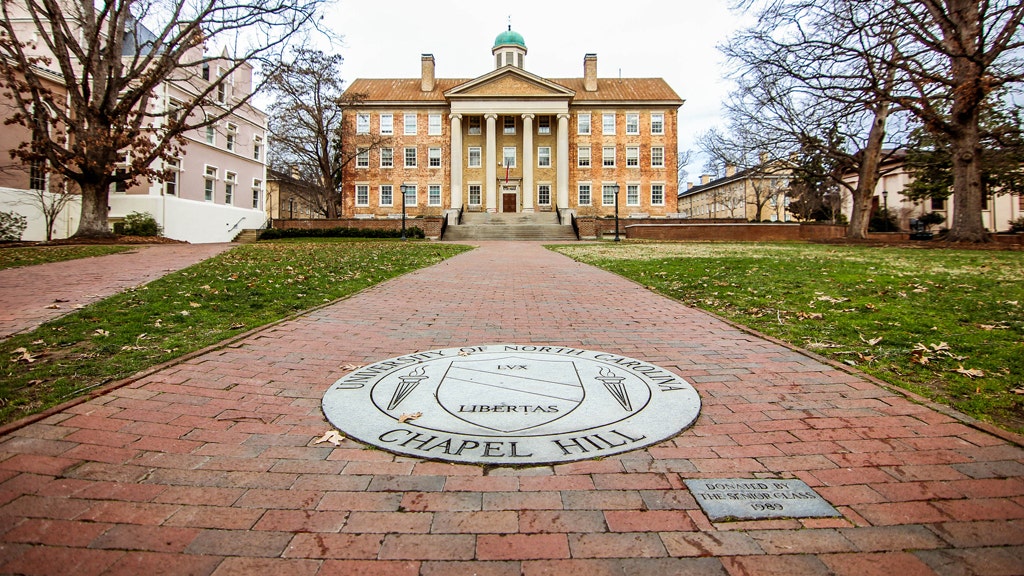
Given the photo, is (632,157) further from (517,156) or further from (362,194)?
(362,194)

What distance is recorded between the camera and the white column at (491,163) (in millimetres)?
47312

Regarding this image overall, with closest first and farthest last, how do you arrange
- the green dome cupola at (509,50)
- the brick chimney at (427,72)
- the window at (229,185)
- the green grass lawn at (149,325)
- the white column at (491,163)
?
the green grass lawn at (149,325), the window at (229,185), the white column at (491,163), the brick chimney at (427,72), the green dome cupola at (509,50)

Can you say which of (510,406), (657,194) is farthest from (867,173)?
(510,406)

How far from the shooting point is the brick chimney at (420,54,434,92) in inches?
2012

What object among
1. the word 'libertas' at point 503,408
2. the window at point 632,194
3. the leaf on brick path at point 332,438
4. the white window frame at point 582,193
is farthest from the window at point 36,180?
the window at point 632,194

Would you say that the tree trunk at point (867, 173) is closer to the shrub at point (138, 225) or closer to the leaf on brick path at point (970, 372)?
the leaf on brick path at point (970, 372)

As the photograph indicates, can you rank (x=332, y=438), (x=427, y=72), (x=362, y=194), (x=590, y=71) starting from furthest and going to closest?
(x=590, y=71) < (x=427, y=72) < (x=362, y=194) < (x=332, y=438)

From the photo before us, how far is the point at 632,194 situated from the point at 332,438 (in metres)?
49.5

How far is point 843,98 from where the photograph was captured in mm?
17281

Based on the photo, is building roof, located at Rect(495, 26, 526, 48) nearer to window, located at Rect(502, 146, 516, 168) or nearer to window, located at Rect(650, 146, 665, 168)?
window, located at Rect(502, 146, 516, 168)

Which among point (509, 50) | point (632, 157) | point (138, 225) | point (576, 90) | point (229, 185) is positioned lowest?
point (138, 225)

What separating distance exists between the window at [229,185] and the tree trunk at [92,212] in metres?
14.5

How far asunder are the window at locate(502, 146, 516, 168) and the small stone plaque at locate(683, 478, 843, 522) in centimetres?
4878

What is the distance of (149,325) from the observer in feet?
19.0
